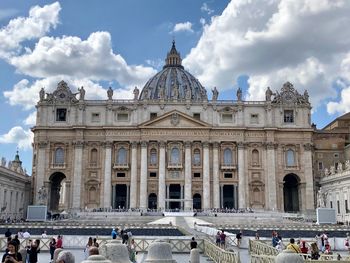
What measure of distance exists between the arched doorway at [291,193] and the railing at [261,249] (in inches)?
2250

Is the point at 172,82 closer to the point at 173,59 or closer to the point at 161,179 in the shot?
the point at 173,59

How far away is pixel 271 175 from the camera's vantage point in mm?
77375

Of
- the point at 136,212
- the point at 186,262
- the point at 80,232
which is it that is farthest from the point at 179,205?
the point at 186,262

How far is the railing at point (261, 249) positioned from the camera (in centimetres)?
1964

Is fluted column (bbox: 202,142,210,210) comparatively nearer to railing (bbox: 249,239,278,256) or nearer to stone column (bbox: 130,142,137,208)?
stone column (bbox: 130,142,137,208)

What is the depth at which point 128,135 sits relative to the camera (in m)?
78.6

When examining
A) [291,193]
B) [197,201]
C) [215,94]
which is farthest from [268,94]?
[197,201]

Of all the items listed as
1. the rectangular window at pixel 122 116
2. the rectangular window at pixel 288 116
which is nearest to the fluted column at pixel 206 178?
the rectangular window at pixel 122 116

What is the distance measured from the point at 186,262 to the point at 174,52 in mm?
102753

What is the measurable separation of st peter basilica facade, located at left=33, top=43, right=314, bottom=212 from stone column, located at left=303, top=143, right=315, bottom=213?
6.2 inches

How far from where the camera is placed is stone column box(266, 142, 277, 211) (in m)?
76.2

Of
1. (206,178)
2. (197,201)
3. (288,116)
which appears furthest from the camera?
(288,116)

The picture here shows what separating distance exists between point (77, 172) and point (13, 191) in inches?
415

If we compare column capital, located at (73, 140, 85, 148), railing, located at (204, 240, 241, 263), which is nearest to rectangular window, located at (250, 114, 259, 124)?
column capital, located at (73, 140, 85, 148)
